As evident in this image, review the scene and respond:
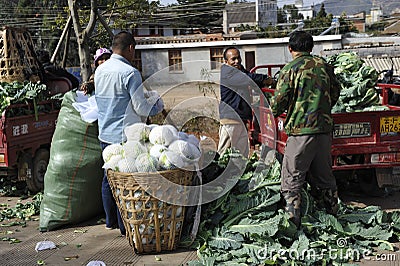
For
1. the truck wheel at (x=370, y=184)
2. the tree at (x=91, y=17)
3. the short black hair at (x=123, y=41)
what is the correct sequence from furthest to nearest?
the tree at (x=91, y=17) → the truck wheel at (x=370, y=184) → the short black hair at (x=123, y=41)

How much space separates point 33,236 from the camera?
5789 mm

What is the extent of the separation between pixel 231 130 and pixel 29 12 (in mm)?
47027

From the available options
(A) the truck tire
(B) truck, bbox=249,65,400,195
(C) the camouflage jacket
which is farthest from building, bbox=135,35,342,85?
(C) the camouflage jacket

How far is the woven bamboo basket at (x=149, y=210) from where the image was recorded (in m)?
4.64

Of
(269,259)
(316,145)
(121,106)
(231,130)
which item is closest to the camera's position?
(269,259)

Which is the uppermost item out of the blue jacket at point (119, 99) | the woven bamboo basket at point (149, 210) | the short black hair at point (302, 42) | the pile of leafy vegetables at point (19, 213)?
the short black hair at point (302, 42)

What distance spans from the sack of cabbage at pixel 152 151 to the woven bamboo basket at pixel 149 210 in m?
0.07

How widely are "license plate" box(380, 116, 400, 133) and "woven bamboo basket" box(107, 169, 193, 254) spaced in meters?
2.53

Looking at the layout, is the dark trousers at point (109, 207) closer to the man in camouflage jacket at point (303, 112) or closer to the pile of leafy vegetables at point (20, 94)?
the man in camouflage jacket at point (303, 112)

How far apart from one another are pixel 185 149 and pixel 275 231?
3.49 feet

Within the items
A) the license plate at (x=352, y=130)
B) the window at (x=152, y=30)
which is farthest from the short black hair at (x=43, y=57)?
the window at (x=152, y=30)

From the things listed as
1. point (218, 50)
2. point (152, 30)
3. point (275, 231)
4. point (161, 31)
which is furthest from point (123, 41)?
point (161, 31)

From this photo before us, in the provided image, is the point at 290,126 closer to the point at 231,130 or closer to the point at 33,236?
the point at 231,130

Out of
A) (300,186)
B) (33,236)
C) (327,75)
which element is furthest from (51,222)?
(327,75)
